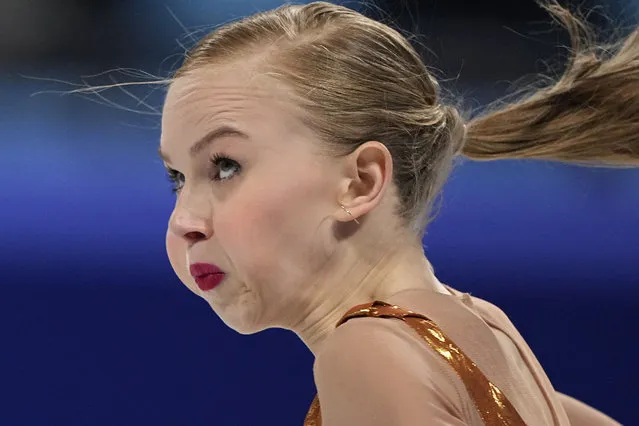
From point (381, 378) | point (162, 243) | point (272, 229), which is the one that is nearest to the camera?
point (381, 378)

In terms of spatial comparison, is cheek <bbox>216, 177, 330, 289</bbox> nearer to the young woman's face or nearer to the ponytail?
the young woman's face

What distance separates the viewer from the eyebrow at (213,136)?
0.78 meters

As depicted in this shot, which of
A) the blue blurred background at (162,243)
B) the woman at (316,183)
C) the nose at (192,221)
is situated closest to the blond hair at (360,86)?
the woman at (316,183)

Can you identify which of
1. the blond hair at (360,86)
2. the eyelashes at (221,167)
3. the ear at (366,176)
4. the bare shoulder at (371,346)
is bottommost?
the bare shoulder at (371,346)

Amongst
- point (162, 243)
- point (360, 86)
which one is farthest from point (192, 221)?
point (162, 243)

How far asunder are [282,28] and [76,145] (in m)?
0.76

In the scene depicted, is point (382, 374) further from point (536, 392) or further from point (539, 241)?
point (539, 241)

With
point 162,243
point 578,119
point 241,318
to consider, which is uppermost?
point 578,119

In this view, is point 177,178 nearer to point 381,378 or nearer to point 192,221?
point 192,221

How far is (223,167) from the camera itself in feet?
2.60

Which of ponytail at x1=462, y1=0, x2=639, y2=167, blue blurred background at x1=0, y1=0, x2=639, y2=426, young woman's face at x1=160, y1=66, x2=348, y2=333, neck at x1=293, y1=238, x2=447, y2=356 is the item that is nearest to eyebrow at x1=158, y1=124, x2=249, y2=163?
young woman's face at x1=160, y1=66, x2=348, y2=333

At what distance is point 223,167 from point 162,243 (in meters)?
0.66

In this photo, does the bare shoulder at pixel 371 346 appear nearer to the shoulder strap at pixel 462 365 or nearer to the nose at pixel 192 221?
the shoulder strap at pixel 462 365

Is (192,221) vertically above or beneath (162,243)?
above
